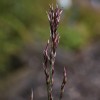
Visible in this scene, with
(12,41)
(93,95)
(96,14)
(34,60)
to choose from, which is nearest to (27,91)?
(93,95)

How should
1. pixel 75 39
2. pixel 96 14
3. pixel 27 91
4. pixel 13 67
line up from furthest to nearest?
pixel 96 14
pixel 75 39
pixel 13 67
pixel 27 91

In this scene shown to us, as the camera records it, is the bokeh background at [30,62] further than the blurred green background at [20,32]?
No

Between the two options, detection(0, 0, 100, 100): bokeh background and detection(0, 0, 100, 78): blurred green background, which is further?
detection(0, 0, 100, 78): blurred green background

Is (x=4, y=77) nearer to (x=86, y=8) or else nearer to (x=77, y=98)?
(x=77, y=98)

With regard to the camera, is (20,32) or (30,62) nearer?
(20,32)

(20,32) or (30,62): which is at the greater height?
(20,32)

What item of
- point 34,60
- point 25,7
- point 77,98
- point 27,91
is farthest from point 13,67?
point 77,98

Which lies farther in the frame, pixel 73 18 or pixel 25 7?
pixel 73 18

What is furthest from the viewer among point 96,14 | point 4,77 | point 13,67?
point 96,14

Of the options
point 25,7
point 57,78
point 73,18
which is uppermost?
point 25,7

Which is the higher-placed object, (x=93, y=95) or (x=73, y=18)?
(x=93, y=95)
